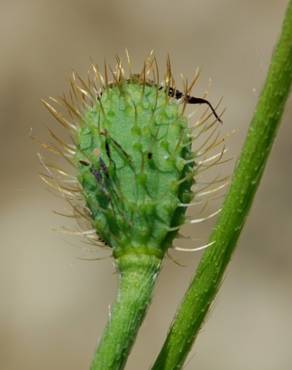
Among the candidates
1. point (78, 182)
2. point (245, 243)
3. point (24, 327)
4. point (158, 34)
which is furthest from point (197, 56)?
point (78, 182)

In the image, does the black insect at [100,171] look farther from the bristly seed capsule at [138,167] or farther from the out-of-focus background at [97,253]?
the out-of-focus background at [97,253]

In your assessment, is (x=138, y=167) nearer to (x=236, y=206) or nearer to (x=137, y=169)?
(x=137, y=169)

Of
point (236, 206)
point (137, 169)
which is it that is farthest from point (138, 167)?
point (236, 206)

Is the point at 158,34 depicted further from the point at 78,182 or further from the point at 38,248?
the point at 78,182

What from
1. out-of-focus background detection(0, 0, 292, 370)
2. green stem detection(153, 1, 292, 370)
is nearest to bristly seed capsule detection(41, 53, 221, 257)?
green stem detection(153, 1, 292, 370)

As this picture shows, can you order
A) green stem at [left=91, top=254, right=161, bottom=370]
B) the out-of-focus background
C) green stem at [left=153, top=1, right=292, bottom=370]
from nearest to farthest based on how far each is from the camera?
green stem at [left=153, top=1, right=292, bottom=370]
green stem at [left=91, top=254, right=161, bottom=370]
the out-of-focus background

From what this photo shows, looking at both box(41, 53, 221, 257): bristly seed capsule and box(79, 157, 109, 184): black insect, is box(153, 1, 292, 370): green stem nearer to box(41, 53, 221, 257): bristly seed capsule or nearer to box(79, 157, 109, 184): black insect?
box(41, 53, 221, 257): bristly seed capsule

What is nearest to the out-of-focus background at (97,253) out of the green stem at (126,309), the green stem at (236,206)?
the green stem at (126,309)
